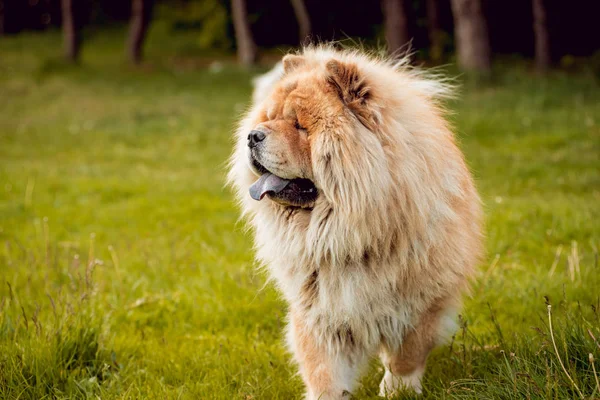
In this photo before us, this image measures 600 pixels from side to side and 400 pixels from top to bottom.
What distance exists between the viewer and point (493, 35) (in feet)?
76.1

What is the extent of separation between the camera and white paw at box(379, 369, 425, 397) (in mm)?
3082

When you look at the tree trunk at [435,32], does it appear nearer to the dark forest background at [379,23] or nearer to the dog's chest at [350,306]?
the dark forest background at [379,23]

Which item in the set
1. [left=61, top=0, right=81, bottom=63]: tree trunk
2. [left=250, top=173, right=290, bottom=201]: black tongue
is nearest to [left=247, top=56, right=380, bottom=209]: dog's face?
[left=250, top=173, right=290, bottom=201]: black tongue

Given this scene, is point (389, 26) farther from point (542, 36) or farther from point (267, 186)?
point (267, 186)

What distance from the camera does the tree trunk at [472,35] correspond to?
43.5ft

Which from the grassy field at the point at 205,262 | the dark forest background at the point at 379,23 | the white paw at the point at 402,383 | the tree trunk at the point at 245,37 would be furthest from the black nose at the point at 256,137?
the tree trunk at the point at 245,37

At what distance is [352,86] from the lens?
2930 mm

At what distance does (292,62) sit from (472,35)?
10933 mm

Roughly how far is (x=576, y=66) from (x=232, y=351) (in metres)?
16.8

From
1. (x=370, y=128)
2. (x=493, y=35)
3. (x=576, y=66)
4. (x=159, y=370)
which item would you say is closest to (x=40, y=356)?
(x=159, y=370)

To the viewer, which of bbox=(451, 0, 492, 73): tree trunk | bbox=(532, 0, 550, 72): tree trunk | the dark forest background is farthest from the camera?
the dark forest background

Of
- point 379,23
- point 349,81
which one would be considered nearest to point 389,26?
point 379,23

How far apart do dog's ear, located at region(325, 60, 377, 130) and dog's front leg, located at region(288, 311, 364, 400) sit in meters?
1.07

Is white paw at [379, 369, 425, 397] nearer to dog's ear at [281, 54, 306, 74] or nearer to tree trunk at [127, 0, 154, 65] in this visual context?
dog's ear at [281, 54, 306, 74]
